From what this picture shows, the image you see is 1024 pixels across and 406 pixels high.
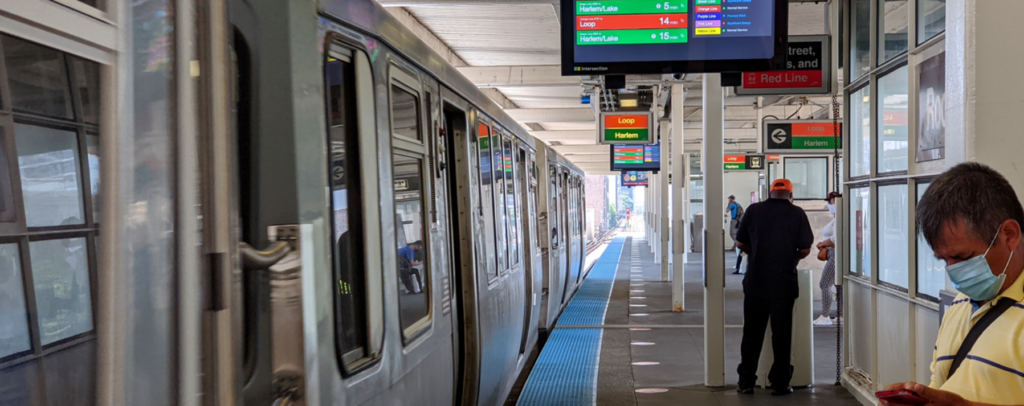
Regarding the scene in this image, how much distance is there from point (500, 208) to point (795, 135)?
916 centimetres

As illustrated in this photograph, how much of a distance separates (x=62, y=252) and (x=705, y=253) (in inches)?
261

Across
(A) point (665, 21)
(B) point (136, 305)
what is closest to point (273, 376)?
(B) point (136, 305)

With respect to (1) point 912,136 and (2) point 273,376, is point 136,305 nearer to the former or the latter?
(2) point 273,376

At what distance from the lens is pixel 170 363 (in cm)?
168

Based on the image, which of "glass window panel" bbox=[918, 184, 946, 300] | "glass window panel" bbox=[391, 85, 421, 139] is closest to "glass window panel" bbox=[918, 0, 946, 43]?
→ "glass window panel" bbox=[918, 184, 946, 300]

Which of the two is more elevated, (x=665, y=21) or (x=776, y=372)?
(x=665, y=21)

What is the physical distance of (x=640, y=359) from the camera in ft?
29.9

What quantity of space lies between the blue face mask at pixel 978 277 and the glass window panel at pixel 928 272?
3.43 m

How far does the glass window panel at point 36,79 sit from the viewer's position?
1.36 metres

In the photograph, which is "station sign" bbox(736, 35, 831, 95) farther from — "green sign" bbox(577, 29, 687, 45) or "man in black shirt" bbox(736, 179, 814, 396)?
"green sign" bbox(577, 29, 687, 45)

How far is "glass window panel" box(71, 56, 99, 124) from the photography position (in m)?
1.50

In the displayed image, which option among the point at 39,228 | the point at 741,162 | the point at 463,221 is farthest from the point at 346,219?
the point at 741,162

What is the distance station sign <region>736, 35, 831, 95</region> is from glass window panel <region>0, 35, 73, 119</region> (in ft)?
22.9

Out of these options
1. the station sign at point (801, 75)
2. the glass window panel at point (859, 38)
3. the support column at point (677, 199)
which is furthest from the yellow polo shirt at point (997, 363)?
the support column at point (677, 199)
